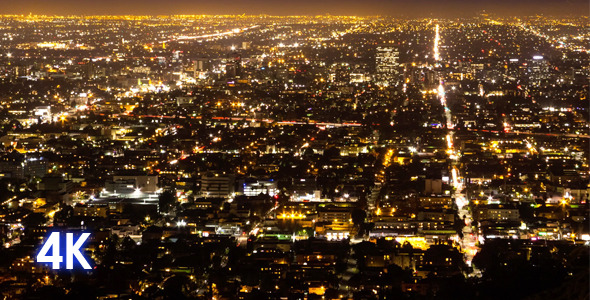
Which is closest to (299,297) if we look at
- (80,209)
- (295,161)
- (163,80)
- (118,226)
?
(118,226)

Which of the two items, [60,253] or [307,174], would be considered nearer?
[60,253]

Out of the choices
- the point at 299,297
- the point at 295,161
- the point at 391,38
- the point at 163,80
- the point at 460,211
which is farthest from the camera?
the point at 391,38

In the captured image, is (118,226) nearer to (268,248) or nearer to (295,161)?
(268,248)

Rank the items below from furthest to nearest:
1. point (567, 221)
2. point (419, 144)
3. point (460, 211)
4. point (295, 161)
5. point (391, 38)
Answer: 1. point (391, 38)
2. point (419, 144)
3. point (295, 161)
4. point (460, 211)
5. point (567, 221)
